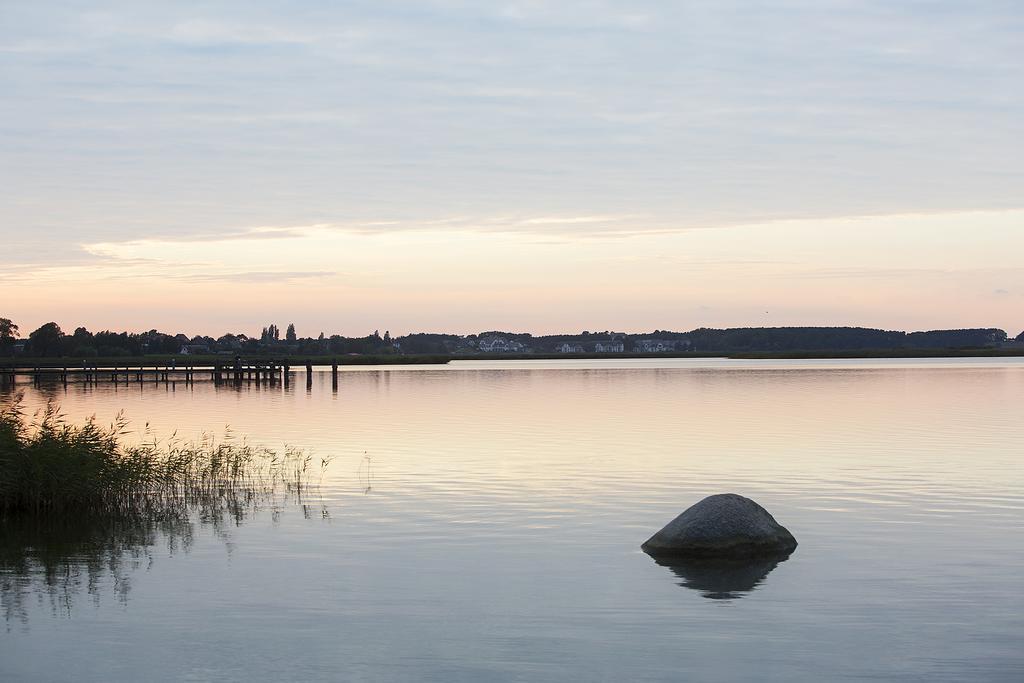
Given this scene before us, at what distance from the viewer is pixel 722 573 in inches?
705

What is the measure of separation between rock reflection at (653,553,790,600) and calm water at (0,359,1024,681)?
0.09 metres

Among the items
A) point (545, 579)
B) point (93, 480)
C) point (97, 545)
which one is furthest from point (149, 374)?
point (545, 579)

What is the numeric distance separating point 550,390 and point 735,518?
71855 mm

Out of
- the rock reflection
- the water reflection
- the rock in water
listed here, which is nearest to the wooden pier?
the water reflection

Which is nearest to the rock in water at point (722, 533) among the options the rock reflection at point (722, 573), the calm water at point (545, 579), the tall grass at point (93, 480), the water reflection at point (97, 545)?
the rock reflection at point (722, 573)

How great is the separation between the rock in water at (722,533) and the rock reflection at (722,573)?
18cm

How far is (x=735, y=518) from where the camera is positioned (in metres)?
19.2

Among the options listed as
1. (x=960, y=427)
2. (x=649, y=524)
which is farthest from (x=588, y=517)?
(x=960, y=427)

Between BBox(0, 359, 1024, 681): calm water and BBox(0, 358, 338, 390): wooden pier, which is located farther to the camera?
BBox(0, 358, 338, 390): wooden pier

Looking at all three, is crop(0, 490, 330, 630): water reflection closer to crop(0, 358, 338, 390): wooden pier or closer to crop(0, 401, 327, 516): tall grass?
crop(0, 401, 327, 516): tall grass

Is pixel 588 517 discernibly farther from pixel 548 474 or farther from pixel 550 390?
pixel 550 390

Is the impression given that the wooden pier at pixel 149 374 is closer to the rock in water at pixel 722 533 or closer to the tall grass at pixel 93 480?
the tall grass at pixel 93 480

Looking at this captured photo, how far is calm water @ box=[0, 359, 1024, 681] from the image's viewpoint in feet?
43.3

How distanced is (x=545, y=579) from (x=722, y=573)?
118 inches
